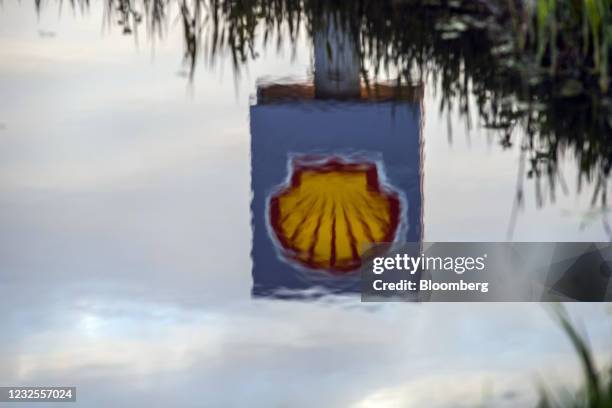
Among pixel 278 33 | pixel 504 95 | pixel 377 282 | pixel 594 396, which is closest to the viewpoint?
pixel 594 396

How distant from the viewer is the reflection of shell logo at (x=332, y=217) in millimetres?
4379

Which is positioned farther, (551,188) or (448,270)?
(551,188)

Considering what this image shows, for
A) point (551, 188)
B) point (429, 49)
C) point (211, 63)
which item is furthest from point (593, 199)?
point (211, 63)

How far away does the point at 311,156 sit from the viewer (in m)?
5.04

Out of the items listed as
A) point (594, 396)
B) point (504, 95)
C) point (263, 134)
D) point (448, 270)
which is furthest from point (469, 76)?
point (594, 396)

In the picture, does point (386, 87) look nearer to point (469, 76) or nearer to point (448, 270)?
point (469, 76)

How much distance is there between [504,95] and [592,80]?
1.03 feet

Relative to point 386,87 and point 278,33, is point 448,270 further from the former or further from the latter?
point 278,33

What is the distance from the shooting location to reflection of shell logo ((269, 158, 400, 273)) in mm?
4379

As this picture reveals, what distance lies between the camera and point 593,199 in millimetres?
4738

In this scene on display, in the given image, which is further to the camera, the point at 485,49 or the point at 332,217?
the point at 485,49

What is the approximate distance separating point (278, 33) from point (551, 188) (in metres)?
2.10

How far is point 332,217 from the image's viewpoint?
4.52 metres

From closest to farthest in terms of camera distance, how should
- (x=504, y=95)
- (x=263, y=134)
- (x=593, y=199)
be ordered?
(x=593, y=199) < (x=263, y=134) < (x=504, y=95)
